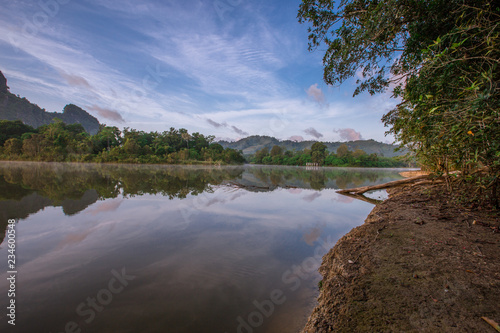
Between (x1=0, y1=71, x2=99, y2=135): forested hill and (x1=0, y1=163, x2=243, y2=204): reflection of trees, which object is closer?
(x1=0, y1=163, x2=243, y2=204): reflection of trees

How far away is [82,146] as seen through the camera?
60.9 m

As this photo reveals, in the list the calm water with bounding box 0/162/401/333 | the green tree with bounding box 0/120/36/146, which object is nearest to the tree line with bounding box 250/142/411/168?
the calm water with bounding box 0/162/401/333

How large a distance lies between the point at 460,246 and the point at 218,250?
193 inches

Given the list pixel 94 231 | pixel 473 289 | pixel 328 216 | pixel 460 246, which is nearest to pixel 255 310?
pixel 473 289

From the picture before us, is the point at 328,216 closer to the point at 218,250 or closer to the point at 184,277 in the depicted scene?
the point at 218,250

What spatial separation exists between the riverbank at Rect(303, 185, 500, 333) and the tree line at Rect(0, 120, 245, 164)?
229 feet

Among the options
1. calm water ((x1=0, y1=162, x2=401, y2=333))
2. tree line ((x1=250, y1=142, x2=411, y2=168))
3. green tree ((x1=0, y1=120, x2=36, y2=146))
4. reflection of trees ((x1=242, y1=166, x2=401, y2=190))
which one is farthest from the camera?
tree line ((x1=250, y1=142, x2=411, y2=168))

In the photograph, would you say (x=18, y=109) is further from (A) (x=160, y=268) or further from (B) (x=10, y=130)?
(A) (x=160, y=268)

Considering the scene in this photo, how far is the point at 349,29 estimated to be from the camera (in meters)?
8.45

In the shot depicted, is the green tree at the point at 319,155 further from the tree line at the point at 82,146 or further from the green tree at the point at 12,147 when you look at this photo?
the green tree at the point at 12,147

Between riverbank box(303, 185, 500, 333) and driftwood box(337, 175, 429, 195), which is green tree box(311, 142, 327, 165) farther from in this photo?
riverbank box(303, 185, 500, 333)

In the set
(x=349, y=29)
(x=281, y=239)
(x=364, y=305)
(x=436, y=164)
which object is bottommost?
(x=281, y=239)

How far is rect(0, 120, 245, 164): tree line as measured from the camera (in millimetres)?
52719

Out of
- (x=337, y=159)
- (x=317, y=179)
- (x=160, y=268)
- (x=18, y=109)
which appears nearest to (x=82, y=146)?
(x=317, y=179)
